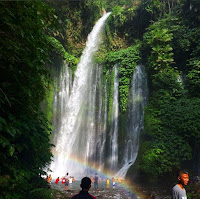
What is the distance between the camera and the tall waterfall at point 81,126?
61.4 feet

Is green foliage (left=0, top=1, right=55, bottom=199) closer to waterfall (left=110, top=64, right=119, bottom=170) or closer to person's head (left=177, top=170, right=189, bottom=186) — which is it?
person's head (left=177, top=170, right=189, bottom=186)

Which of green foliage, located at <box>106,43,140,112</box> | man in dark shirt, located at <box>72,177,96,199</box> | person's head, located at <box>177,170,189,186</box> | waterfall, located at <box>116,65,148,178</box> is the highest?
green foliage, located at <box>106,43,140,112</box>

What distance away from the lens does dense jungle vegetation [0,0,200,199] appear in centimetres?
322

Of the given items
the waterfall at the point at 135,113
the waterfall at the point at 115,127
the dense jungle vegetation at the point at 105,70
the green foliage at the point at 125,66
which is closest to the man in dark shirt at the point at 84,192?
the dense jungle vegetation at the point at 105,70

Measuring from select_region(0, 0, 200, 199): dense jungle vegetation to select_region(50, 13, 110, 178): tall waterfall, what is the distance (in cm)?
160

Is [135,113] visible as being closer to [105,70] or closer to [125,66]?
[125,66]

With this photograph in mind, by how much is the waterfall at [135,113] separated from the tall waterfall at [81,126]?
2.79 m

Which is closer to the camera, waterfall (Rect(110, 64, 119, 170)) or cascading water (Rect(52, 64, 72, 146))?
waterfall (Rect(110, 64, 119, 170))

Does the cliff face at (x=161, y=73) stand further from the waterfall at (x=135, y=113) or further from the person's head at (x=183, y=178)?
the person's head at (x=183, y=178)

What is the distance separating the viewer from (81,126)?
2056 cm

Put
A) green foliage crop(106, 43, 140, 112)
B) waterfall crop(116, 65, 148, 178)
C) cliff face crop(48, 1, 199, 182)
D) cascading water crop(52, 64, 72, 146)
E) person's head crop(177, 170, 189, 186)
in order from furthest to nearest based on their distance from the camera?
cascading water crop(52, 64, 72, 146)
green foliage crop(106, 43, 140, 112)
waterfall crop(116, 65, 148, 178)
cliff face crop(48, 1, 199, 182)
person's head crop(177, 170, 189, 186)

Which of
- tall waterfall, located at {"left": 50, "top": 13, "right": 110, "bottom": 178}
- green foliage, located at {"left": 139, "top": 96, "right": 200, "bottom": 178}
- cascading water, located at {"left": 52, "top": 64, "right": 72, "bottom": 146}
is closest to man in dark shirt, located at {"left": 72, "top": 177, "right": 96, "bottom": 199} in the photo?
green foliage, located at {"left": 139, "top": 96, "right": 200, "bottom": 178}

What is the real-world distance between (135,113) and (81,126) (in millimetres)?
5882

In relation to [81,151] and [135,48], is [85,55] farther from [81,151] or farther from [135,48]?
[81,151]
